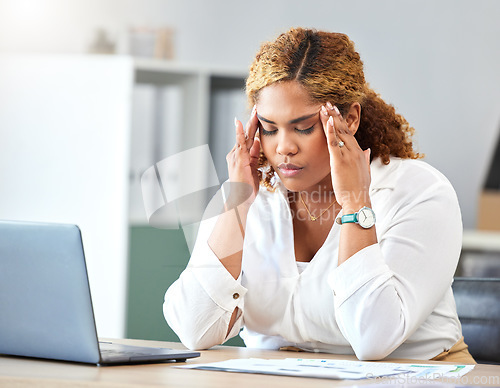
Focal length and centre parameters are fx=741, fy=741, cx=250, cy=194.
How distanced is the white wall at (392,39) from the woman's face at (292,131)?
99.1 inches

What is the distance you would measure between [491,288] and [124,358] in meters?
0.80

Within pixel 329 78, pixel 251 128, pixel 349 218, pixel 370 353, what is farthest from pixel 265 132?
pixel 370 353

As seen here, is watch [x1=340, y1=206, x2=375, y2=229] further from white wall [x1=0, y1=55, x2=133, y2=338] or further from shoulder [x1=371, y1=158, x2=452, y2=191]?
white wall [x1=0, y1=55, x2=133, y2=338]

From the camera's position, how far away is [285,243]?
1.50 metres

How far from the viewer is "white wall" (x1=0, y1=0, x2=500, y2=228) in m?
3.79

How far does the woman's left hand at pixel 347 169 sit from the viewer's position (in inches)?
52.4

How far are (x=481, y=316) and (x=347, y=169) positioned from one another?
1.42ft

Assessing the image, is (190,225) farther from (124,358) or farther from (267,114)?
(124,358)

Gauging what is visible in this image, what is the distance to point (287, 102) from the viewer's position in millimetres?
1415

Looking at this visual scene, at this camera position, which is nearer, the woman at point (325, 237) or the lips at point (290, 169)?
the woman at point (325, 237)

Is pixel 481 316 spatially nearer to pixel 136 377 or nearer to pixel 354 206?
pixel 354 206

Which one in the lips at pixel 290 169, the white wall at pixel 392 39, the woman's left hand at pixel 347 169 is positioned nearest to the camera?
the woman's left hand at pixel 347 169

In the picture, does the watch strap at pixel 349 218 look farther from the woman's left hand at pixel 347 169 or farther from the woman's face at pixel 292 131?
the woman's face at pixel 292 131

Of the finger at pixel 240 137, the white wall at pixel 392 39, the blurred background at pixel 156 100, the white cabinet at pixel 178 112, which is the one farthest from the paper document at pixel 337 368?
the white wall at pixel 392 39
